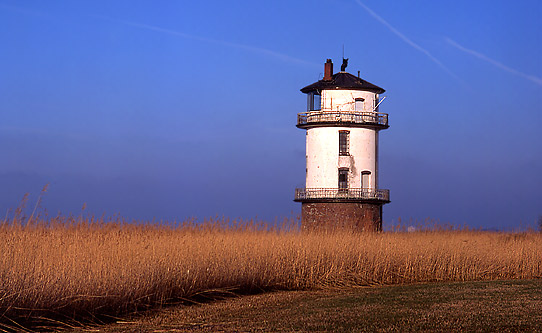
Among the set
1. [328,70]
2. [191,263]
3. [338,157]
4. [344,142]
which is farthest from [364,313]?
[328,70]

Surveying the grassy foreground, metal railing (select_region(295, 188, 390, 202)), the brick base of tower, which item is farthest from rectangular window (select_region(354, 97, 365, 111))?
the grassy foreground

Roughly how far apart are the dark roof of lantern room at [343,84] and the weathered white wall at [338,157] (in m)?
1.72

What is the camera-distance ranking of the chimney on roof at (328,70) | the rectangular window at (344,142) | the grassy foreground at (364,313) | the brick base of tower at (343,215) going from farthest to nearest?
the chimney on roof at (328,70) < the rectangular window at (344,142) < the brick base of tower at (343,215) < the grassy foreground at (364,313)

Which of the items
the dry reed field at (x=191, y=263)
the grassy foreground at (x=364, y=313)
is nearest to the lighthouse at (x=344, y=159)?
the dry reed field at (x=191, y=263)

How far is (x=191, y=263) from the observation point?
39.6ft

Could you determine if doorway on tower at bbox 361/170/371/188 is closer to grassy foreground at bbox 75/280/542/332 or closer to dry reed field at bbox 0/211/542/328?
dry reed field at bbox 0/211/542/328

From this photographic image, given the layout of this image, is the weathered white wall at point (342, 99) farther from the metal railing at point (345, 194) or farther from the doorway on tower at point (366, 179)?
the metal railing at point (345, 194)

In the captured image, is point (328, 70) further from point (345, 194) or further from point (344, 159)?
point (345, 194)

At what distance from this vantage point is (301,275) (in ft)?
44.4

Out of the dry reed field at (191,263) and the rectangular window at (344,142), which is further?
the rectangular window at (344,142)

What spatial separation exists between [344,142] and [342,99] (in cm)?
179

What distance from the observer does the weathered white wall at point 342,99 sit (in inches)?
1167

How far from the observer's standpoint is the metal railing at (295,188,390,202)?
29.2 metres

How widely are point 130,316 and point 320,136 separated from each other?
20.7 meters
